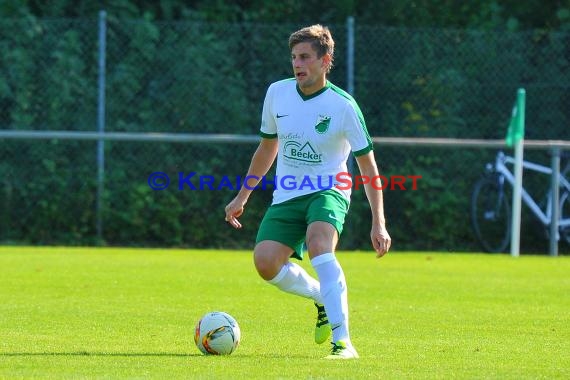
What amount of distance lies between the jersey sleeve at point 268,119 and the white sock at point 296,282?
2.50 feet

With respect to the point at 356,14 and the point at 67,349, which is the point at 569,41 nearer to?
the point at 356,14

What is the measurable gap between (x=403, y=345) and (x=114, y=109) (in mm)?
9164

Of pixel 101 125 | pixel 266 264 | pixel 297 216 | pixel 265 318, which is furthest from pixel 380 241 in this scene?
pixel 101 125

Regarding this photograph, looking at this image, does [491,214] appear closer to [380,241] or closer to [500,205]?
[500,205]

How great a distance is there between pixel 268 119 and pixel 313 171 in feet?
1.59

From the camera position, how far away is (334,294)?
6.18m

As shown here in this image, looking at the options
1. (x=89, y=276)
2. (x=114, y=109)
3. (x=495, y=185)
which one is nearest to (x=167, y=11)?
(x=114, y=109)

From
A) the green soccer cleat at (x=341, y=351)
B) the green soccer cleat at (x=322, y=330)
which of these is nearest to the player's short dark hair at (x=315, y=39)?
the green soccer cleat at (x=322, y=330)

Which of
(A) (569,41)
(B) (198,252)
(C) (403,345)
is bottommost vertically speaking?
(B) (198,252)

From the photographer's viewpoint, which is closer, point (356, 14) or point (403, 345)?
point (403, 345)

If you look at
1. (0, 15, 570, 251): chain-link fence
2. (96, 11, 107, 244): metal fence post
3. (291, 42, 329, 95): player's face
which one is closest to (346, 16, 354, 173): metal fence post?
(0, 15, 570, 251): chain-link fence

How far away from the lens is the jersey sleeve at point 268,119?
679 cm

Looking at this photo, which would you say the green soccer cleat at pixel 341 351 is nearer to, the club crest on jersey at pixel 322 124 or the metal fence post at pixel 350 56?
the club crest on jersey at pixel 322 124

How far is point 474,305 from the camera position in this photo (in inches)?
356
